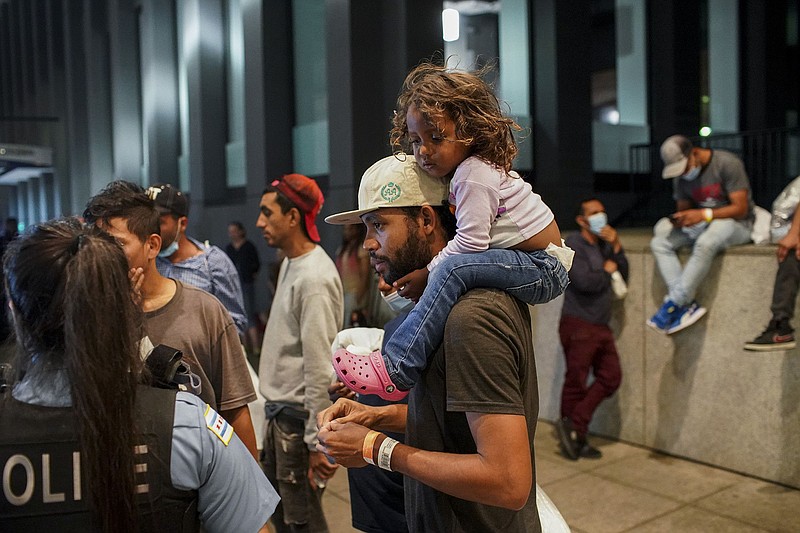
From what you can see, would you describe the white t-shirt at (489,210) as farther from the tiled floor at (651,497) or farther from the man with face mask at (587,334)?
the man with face mask at (587,334)

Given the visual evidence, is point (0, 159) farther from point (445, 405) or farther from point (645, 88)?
point (445, 405)

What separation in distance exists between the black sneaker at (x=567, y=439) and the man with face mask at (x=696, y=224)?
1.09 m

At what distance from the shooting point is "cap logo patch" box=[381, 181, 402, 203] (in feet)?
6.30

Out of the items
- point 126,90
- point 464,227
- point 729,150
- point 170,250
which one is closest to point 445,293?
point 464,227

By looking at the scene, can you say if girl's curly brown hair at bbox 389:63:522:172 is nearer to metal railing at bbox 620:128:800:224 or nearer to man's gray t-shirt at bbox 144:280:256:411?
man's gray t-shirt at bbox 144:280:256:411

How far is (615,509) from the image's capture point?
472 centimetres

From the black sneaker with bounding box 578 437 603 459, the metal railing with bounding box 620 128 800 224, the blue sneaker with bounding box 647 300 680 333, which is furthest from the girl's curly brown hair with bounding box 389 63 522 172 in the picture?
the metal railing with bounding box 620 128 800 224

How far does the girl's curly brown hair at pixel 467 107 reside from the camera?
1890mm

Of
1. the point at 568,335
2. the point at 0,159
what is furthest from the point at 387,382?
the point at 0,159

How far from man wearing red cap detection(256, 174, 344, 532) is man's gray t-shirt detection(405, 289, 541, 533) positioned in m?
1.38

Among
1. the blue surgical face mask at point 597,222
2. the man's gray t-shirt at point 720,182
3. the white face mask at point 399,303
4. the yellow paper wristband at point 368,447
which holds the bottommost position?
the yellow paper wristband at point 368,447

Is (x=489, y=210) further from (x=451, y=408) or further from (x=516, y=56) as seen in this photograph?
(x=516, y=56)

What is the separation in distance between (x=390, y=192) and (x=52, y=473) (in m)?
1.06

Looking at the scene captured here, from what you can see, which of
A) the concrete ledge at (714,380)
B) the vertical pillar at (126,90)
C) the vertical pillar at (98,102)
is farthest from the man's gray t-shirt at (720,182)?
the vertical pillar at (98,102)
